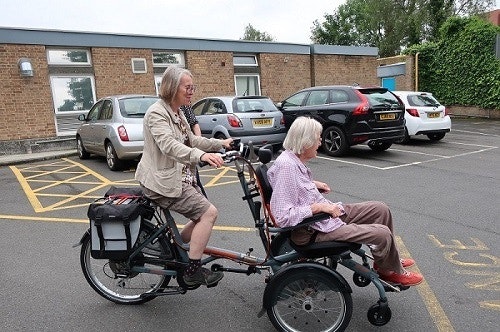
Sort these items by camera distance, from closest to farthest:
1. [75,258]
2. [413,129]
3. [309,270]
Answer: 1. [309,270]
2. [75,258]
3. [413,129]

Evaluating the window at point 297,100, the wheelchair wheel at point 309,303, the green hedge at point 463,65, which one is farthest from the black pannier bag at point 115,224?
the green hedge at point 463,65

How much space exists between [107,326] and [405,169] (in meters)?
6.72

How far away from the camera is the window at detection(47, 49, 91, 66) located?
13.1m

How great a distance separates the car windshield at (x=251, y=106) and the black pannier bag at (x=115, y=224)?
6675 mm

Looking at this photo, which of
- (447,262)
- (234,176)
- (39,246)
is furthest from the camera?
(234,176)

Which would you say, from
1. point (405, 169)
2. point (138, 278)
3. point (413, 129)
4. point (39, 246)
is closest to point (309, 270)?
point (138, 278)

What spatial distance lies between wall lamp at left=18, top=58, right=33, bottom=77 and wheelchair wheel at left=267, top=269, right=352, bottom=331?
472 inches

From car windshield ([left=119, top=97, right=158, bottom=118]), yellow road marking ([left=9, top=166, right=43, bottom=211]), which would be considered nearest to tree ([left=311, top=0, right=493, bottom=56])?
car windshield ([left=119, top=97, right=158, bottom=118])

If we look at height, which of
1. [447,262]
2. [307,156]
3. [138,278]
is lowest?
[447,262]

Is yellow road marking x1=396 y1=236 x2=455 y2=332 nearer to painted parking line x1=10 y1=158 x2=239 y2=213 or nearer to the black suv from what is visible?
painted parking line x1=10 y1=158 x2=239 y2=213

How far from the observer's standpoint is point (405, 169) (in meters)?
8.21

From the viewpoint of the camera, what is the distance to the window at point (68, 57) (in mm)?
13078

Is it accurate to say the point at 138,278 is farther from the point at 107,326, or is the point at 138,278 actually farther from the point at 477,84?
the point at 477,84

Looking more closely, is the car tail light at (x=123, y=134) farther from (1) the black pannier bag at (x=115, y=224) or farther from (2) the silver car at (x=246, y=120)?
(1) the black pannier bag at (x=115, y=224)
